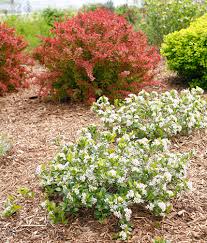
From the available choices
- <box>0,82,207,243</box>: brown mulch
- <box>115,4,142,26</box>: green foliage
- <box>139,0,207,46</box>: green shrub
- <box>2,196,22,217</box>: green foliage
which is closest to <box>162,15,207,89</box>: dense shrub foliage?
<box>0,82,207,243</box>: brown mulch

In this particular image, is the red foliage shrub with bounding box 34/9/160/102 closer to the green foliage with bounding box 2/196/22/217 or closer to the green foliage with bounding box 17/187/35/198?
the green foliage with bounding box 17/187/35/198

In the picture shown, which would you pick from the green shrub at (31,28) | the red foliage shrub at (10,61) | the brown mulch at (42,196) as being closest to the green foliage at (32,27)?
the green shrub at (31,28)

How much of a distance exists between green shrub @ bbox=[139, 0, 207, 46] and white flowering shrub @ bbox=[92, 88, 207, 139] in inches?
194

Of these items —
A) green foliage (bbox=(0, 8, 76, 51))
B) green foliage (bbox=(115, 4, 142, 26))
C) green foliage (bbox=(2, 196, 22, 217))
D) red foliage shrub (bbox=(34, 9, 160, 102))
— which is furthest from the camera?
green foliage (bbox=(115, 4, 142, 26))

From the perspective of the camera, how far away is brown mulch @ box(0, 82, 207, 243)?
3469mm

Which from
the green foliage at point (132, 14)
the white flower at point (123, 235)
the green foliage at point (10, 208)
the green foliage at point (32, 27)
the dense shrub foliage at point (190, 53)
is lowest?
the green foliage at point (132, 14)

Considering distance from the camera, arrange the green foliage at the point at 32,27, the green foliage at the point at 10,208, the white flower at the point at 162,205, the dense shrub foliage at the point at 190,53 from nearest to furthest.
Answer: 1. the white flower at the point at 162,205
2. the green foliage at the point at 10,208
3. the dense shrub foliage at the point at 190,53
4. the green foliage at the point at 32,27

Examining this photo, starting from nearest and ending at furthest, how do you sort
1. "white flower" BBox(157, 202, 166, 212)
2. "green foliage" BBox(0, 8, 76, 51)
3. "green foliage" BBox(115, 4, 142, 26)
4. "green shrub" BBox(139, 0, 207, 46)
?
1. "white flower" BBox(157, 202, 166, 212)
2. "green shrub" BBox(139, 0, 207, 46)
3. "green foliage" BBox(0, 8, 76, 51)
4. "green foliage" BBox(115, 4, 142, 26)

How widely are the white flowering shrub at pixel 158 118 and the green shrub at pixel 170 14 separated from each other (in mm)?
4931

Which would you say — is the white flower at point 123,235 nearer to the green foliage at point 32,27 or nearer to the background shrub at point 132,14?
the green foliage at point 32,27

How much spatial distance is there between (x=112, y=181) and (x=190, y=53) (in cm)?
388

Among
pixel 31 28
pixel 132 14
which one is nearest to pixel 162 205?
pixel 31 28

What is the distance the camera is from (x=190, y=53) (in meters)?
6.96

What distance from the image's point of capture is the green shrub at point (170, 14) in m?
9.84
